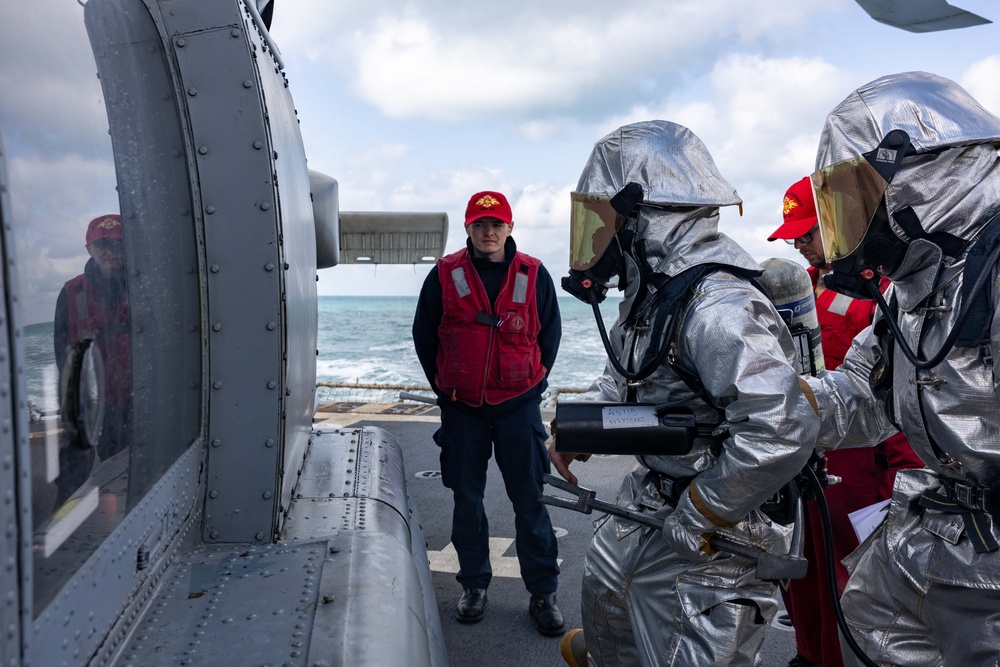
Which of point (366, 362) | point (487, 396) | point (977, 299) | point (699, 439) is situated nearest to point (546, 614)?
point (487, 396)

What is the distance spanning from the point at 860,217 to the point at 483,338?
2106mm

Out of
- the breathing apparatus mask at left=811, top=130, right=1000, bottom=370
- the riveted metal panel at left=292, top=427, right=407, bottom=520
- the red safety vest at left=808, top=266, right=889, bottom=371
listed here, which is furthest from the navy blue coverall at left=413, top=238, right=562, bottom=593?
the breathing apparatus mask at left=811, top=130, right=1000, bottom=370

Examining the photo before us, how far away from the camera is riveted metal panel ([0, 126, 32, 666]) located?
100 centimetres

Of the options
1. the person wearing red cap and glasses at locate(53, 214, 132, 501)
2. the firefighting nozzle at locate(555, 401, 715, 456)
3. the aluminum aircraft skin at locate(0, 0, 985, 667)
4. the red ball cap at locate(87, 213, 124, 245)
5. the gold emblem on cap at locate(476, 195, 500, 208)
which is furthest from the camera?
the gold emblem on cap at locate(476, 195, 500, 208)

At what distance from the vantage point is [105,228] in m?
1.69

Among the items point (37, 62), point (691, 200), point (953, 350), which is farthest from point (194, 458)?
point (953, 350)

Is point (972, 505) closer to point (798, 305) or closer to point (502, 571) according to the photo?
point (798, 305)

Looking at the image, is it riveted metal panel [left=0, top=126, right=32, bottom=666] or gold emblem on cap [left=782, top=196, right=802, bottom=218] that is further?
gold emblem on cap [left=782, top=196, right=802, bottom=218]

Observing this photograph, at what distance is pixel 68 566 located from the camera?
1.31m


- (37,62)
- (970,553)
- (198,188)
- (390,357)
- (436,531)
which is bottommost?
(390,357)

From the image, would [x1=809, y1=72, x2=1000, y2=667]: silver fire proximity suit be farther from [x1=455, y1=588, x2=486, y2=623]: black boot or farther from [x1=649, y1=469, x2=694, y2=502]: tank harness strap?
[x1=455, y1=588, x2=486, y2=623]: black boot

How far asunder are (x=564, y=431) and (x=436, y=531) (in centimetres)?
301

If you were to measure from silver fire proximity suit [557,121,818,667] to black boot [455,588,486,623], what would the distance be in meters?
1.32

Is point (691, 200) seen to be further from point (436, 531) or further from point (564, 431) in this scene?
point (436, 531)
